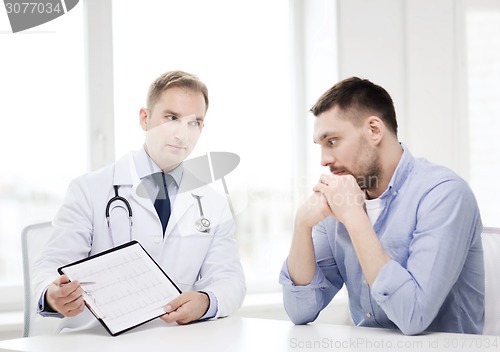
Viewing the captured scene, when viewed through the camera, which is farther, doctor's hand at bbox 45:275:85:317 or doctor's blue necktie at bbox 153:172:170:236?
doctor's blue necktie at bbox 153:172:170:236

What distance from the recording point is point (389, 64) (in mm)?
3377

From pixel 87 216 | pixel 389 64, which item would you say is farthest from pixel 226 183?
pixel 87 216

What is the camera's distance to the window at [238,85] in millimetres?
3227

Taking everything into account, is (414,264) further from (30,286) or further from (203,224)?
(30,286)

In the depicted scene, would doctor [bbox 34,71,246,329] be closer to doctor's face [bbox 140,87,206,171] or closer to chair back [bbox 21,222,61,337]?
doctor's face [bbox 140,87,206,171]

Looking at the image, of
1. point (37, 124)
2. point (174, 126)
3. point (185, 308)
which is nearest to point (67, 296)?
point (185, 308)

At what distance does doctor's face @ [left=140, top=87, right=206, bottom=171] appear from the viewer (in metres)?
2.14

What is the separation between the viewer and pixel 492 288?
1820 mm

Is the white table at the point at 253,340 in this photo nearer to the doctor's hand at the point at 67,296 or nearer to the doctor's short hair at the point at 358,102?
the doctor's hand at the point at 67,296

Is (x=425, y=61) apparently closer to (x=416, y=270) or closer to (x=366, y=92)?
(x=366, y=92)

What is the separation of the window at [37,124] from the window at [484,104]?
6.54 feet

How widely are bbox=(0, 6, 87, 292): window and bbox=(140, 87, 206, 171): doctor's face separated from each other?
41.4 inches

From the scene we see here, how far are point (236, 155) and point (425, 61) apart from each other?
107cm

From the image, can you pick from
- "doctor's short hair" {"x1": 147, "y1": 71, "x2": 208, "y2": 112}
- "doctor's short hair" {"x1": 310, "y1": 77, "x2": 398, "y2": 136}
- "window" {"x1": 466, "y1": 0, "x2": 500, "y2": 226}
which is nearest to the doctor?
"doctor's short hair" {"x1": 147, "y1": 71, "x2": 208, "y2": 112}
